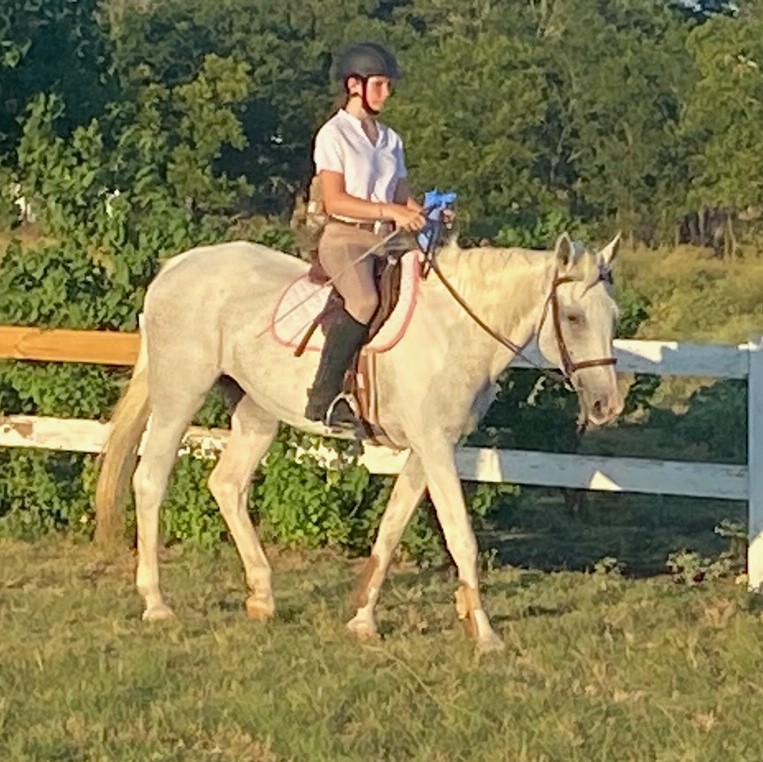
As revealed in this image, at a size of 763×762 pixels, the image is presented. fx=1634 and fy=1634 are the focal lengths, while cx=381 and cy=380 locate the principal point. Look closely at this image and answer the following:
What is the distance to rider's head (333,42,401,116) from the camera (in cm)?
696

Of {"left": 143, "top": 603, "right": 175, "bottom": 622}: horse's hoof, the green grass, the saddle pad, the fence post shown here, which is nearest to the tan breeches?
Answer: the saddle pad

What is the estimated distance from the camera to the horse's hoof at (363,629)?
7035mm

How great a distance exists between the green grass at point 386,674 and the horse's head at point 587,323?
1.02m

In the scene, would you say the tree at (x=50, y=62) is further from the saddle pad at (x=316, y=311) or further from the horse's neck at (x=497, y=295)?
the horse's neck at (x=497, y=295)

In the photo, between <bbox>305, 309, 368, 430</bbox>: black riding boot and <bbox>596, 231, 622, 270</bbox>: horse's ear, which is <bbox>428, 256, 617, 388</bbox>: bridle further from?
<bbox>305, 309, 368, 430</bbox>: black riding boot

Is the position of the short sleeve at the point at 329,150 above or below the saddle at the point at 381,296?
above

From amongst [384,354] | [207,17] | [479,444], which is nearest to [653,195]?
[207,17]

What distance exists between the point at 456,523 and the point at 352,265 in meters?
1.20

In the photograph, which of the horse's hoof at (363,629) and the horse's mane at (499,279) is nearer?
the horse's mane at (499,279)

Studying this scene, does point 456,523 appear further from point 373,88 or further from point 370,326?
point 373,88

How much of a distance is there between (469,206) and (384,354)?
29532 mm

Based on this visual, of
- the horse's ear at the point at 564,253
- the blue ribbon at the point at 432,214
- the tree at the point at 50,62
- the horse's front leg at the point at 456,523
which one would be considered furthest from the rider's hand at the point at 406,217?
the tree at the point at 50,62

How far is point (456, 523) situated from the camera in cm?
692

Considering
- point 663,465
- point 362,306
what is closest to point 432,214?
point 362,306
